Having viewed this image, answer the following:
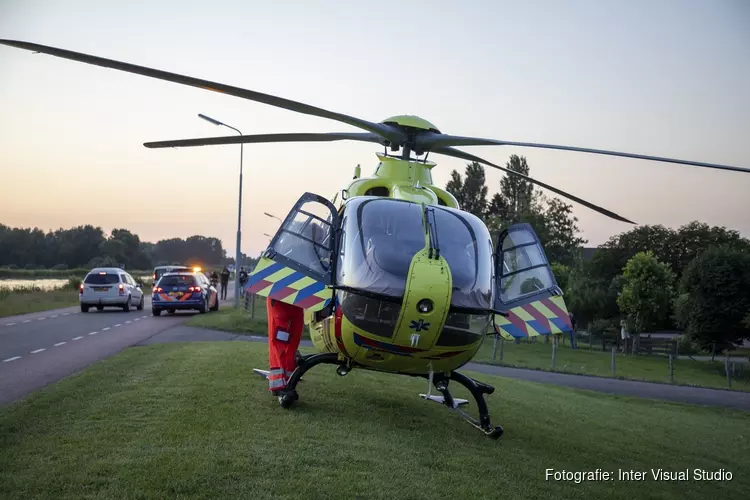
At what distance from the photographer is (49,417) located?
7.28 metres

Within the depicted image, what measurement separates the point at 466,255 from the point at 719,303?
34.4m

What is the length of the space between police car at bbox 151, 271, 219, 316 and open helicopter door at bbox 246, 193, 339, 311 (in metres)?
22.3

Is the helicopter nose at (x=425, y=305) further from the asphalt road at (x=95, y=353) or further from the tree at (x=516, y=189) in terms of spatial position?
the tree at (x=516, y=189)

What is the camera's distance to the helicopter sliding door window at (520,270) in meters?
8.15

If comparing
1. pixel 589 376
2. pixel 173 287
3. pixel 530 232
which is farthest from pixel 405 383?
pixel 173 287

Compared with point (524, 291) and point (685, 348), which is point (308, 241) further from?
point (685, 348)

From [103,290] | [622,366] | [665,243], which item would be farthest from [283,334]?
[665,243]

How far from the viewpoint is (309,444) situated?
6328mm

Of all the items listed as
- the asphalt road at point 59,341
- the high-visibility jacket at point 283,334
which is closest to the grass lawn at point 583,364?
the asphalt road at point 59,341

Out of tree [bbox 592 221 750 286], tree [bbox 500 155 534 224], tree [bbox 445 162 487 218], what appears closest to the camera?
tree [bbox 592 221 750 286]

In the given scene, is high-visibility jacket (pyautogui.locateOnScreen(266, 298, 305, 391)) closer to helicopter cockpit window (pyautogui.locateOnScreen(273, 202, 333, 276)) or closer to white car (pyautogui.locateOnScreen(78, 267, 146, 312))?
helicopter cockpit window (pyautogui.locateOnScreen(273, 202, 333, 276))

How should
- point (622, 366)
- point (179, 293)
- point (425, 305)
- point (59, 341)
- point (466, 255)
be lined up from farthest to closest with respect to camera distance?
point (179, 293), point (622, 366), point (59, 341), point (466, 255), point (425, 305)

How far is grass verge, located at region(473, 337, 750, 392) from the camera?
2321 centimetres

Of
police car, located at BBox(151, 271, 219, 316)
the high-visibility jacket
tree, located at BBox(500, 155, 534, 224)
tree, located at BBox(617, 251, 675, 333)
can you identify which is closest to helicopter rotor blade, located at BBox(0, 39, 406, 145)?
the high-visibility jacket
